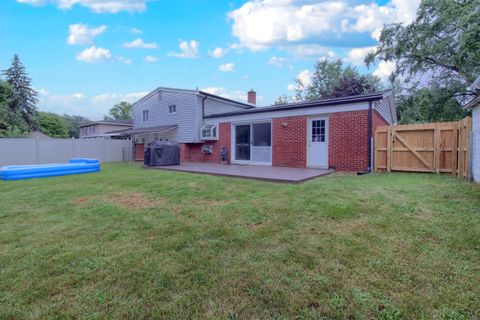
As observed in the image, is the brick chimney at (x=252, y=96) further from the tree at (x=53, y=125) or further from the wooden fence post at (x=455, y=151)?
the tree at (x=53, y=125)

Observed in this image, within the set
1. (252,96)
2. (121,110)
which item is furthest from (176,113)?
(121,110)

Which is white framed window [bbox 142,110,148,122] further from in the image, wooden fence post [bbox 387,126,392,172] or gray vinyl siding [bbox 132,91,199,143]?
wooden fence post [bbox 387,126,392,172]

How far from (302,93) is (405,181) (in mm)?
30898

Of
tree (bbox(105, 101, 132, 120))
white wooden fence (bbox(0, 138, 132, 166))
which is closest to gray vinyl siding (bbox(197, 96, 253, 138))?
white wooden fence (bbox(0, 138, 132, 166))

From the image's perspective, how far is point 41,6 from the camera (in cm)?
1184

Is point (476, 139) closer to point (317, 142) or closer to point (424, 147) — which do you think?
point (424, 147)

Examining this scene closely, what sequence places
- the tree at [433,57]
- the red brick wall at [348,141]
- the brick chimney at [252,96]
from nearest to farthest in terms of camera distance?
the red brick wall at [348,141] → the tree at [433,57] → the brick chimney at [252,96]

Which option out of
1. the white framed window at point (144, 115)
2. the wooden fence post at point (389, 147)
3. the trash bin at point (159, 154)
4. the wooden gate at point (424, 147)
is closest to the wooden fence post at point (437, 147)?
the wooden gate at point (424, 147)

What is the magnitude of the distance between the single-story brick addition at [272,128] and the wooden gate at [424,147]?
49 cm

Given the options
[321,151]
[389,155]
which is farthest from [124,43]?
[389,155]

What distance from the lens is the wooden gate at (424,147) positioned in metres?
8.00

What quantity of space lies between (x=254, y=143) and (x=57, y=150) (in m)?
11.4

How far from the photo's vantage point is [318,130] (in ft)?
34.9

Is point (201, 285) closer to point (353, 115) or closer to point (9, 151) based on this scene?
point (353, 115)
